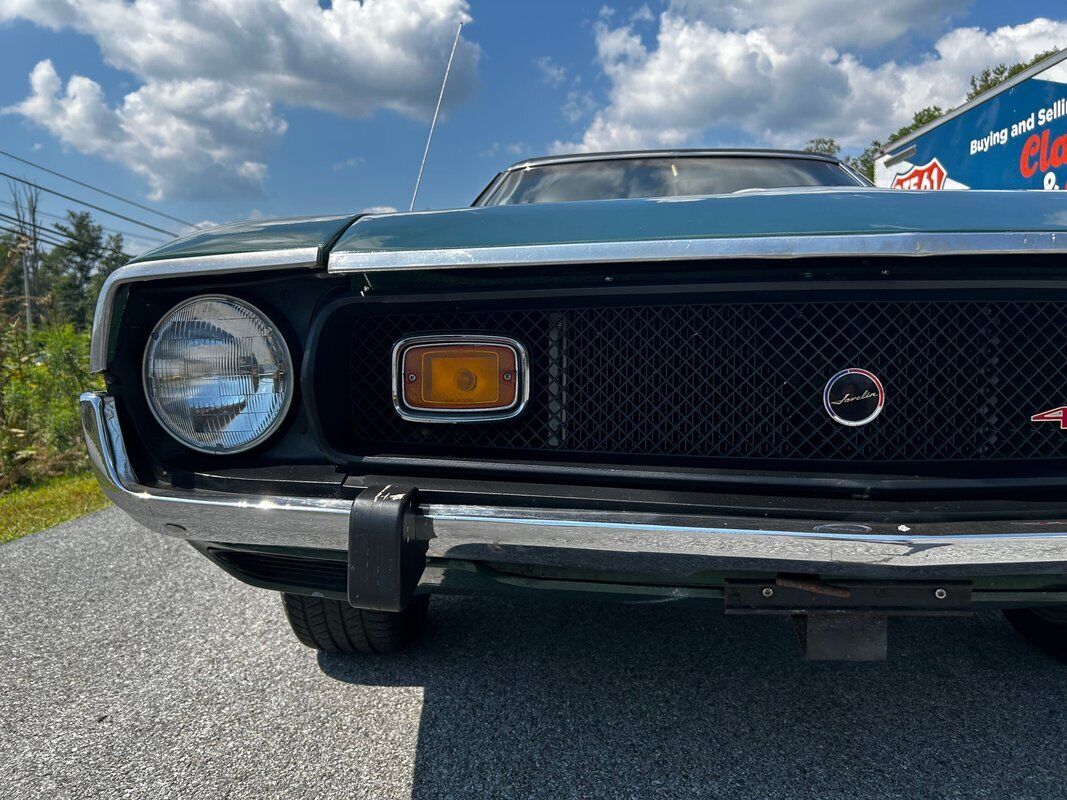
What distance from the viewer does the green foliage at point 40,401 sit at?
16.2ft

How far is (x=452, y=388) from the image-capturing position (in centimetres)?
127

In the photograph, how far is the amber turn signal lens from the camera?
126 cm

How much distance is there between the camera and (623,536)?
113 centimetres

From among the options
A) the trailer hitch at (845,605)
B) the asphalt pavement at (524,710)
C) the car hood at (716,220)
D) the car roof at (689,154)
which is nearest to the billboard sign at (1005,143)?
the car roof at (689,154)

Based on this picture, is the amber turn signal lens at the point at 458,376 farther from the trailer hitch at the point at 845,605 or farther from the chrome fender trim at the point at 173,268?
the trailer hitch at the point at 845,605

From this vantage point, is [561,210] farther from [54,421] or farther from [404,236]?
[54,421]

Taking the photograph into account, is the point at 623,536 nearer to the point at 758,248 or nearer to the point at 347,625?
the point at 758,248

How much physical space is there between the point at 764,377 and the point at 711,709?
96cm

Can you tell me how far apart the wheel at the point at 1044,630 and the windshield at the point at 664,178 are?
1567mm

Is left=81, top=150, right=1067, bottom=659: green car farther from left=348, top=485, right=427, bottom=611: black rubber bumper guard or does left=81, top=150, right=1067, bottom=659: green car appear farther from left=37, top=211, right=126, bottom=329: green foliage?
left=37, top=211, right=126, bottom=329: green foliage

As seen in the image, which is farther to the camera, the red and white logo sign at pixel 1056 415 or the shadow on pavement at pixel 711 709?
the shadow on pavement at pixel 711 709

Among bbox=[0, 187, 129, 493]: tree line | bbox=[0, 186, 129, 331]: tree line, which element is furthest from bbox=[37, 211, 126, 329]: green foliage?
bbox=[0, 187, 129, 493]: tree line

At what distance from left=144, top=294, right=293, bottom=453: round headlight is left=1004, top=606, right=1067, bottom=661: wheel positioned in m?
1.99

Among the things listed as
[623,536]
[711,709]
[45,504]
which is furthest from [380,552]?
[45,504]
